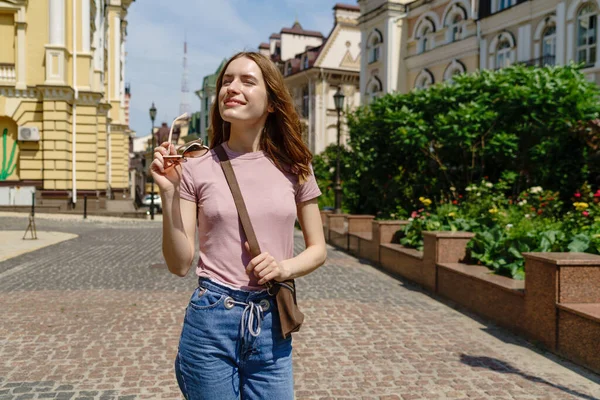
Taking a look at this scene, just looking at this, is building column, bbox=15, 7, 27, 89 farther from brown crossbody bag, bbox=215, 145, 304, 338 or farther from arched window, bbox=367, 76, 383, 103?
brown crossbody bag, bbox=215, 145, 304, 338

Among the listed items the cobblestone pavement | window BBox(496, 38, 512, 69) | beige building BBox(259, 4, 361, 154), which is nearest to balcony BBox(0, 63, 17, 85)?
the cobblestone pavement

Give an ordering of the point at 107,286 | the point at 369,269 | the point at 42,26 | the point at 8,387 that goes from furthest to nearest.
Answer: the point at 42,26 < the point at 369,269 < the point at 107,286 < the point at 8,387

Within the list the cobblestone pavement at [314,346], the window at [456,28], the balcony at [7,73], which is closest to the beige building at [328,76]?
the window at [456,28]

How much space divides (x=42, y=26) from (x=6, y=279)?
20.9m

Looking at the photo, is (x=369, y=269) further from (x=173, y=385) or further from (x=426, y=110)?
(x=173, y=385)

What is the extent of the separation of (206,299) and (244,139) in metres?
0.62

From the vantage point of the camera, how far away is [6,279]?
10117mm

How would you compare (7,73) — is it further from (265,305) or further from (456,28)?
(265,305)

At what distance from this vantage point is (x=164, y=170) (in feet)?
7.20

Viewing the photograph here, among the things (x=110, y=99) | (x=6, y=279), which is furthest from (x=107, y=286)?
(x=110, y=99)

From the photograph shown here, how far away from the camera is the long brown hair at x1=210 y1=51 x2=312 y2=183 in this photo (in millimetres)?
2416

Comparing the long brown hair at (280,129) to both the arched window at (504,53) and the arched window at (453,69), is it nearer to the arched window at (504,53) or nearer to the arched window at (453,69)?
the arched window at (504,53)

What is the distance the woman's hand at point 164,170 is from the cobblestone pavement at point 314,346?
114 inches

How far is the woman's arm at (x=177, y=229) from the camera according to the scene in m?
2.23
